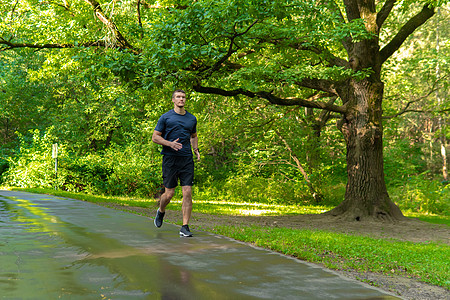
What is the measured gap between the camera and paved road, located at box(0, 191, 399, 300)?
407 centimetres

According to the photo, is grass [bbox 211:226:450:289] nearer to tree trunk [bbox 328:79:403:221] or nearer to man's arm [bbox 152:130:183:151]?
man's arm [bbox 152:130:183:151]

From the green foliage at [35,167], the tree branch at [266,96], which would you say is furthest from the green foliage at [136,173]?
the tree branch at [266,96]

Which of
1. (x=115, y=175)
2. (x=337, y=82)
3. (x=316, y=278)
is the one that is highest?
(x=337, y=82)

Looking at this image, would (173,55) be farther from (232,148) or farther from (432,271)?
(232,148)

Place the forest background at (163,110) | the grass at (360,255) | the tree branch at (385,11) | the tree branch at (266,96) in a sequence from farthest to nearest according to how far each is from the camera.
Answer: the tree branch at (385,11)
the tree branch at (266,96)
the forest background at (163,110)
the grass at (360,255)

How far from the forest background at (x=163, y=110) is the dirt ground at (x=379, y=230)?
11.8 ft

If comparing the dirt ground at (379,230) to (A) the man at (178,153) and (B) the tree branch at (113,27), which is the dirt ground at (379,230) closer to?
(A) the man at (178,153)

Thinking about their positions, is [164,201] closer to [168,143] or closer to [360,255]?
[168,143]

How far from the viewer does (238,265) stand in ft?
17.4

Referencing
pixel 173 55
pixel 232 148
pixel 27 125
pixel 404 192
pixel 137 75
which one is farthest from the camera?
pixel 27 125

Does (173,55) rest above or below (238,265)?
above

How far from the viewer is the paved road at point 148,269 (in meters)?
4.07

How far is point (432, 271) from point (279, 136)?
50.3ft

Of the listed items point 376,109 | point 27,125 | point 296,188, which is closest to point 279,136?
point 296,188
